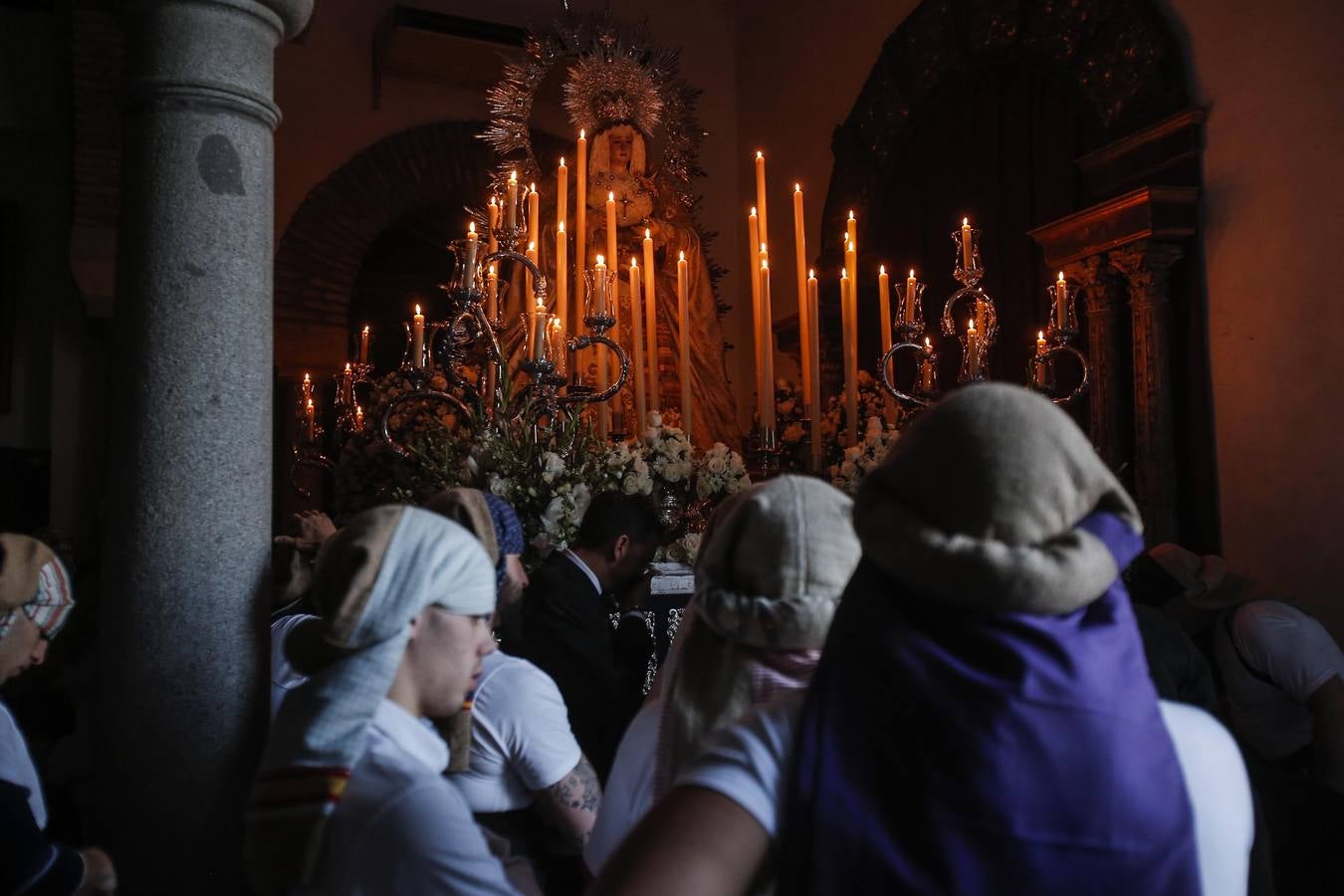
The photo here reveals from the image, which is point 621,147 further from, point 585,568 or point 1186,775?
point 1186,775

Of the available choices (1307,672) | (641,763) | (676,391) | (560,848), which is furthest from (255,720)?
(676,391)

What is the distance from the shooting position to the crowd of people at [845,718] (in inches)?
37.3

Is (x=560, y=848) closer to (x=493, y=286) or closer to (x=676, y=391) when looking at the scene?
(x=493, y=286)

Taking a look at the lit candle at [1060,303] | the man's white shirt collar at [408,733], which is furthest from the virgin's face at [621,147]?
the man's white shirt collar at [408,733]

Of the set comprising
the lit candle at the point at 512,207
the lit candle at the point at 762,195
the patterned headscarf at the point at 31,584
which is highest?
the lit candle at the point at 762,195

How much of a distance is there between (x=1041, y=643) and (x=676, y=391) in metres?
5.61

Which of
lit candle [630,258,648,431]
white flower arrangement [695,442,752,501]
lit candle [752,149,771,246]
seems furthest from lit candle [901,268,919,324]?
lit candle [630,258,648,431]

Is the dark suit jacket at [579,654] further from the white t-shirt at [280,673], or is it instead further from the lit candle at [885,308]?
the lit candle at [885,308]

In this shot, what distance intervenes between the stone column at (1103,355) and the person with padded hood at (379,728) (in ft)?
13.8

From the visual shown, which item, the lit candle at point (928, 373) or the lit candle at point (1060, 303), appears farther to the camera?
the lit candle at point (928, 373)

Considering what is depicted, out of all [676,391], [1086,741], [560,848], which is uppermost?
[676,391]

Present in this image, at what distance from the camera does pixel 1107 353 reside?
16.3 ft

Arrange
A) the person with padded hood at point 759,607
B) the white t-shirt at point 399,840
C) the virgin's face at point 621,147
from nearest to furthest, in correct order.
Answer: the white t-shirt at point 399,840 → the person with padded hood at point 759,607 → the virgin's face at point 621,147

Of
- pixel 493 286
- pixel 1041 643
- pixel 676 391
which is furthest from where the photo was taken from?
pixel 676 391
